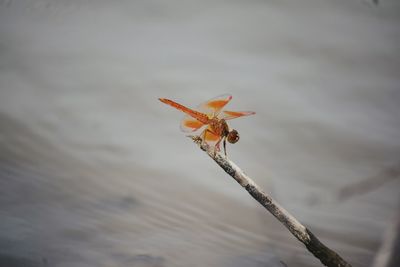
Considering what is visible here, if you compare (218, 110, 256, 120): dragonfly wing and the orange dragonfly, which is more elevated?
(218, 110, 256, 120): dragonfly wing

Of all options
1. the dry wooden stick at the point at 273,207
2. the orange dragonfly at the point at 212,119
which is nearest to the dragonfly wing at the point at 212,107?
the orange dragonfly at the point at 212,119

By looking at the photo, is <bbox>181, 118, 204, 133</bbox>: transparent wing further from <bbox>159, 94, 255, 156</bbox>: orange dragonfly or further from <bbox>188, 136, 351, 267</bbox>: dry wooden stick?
<bbox>188, 136, 351, 267</bbox>: dry wooden stick

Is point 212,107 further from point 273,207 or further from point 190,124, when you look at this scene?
point 273,207

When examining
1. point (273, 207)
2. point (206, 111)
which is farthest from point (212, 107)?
point (273, 207)

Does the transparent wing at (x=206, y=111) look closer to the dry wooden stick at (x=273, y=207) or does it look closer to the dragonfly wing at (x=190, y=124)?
the dragonfly wing at (x=190, y=124)

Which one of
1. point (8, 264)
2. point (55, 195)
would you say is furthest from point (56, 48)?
point (8, 264)

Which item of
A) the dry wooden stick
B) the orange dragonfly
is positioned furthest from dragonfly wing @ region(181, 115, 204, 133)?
the dry wooden stick
